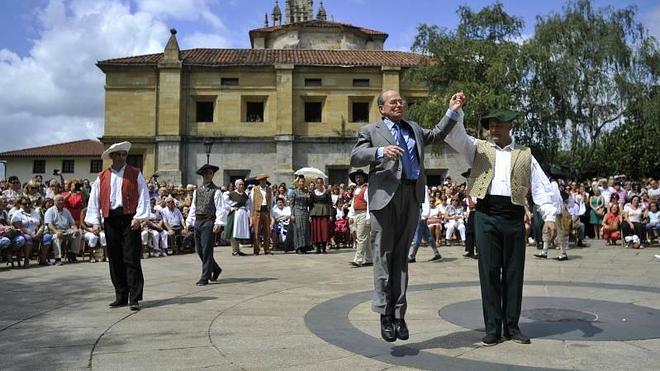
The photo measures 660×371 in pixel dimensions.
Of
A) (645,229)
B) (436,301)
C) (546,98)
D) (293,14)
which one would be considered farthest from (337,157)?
(293,14)

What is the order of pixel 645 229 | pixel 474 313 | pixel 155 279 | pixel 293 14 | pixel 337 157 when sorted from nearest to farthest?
pixel 474 313, pixel 155 279, pixel 645 229, pixel 337 157, pixel 293 14

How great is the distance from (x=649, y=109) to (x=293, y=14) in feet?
171

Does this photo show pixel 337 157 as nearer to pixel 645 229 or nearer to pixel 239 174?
pixel 239 174

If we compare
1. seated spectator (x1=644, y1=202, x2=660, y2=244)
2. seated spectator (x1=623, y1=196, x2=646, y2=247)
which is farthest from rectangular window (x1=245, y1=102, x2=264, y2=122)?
seated spectator (x1=644, y1=202, x2=660, y2=244)

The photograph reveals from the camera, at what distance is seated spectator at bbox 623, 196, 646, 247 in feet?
52.2

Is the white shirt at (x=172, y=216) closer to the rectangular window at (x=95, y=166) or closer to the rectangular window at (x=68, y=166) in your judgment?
the rectangular window at (x=95, y=166)

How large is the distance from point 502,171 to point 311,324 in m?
2.42

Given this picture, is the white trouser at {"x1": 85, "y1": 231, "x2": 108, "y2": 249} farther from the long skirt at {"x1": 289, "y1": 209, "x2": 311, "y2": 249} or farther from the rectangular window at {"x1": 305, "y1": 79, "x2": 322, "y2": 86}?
the rectangular window at {"x1": 305, "y1": 79, "x2": 322, "y2": 86}

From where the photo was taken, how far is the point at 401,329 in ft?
15.6

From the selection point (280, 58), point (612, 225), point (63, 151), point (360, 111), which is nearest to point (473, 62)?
point (360, 111)

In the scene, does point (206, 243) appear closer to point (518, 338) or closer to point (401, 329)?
point (401, 329)

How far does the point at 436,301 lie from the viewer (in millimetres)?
7035

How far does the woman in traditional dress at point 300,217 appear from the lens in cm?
1532

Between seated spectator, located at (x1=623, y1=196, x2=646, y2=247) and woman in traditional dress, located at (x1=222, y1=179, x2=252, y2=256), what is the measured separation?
10687 mm
